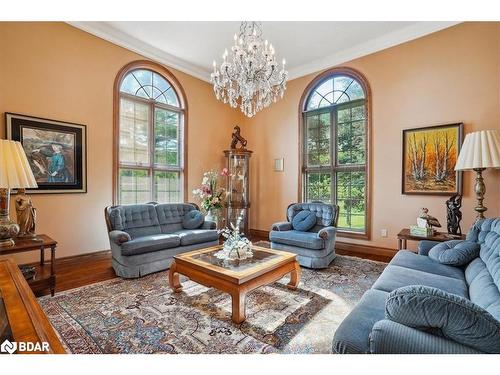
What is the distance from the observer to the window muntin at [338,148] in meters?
4.44

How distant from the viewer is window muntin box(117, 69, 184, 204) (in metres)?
4.21

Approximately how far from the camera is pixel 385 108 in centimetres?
414

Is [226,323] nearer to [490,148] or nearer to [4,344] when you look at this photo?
[4,344]

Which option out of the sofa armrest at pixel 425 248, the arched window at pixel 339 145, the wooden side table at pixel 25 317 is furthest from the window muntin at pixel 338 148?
the wooden side table at pixel 25 317

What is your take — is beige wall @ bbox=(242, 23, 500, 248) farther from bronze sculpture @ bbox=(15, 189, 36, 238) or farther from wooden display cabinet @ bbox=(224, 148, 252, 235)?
bronze sculpture @ bbox=(15, 189, 36, 238)

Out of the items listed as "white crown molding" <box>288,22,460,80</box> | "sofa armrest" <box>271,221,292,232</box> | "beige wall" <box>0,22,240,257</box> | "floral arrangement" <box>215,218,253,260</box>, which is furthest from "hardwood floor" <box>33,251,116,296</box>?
"white crown molding" <box>288,22,460,80</box>

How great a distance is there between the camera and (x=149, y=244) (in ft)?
10.4

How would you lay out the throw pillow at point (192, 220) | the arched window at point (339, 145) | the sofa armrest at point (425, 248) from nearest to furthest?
the sofa armrest at point (425, 248), the throw pillow at point (192, 220), the arched window at point (339, 145)

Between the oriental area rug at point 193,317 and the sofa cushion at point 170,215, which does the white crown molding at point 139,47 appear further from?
the oriental area rug at point 193,317

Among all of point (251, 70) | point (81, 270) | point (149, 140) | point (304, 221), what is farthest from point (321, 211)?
point (81, 270)

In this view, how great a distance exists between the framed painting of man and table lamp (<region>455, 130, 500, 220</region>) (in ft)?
17.0

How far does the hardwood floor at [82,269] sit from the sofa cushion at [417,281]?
2.02m
